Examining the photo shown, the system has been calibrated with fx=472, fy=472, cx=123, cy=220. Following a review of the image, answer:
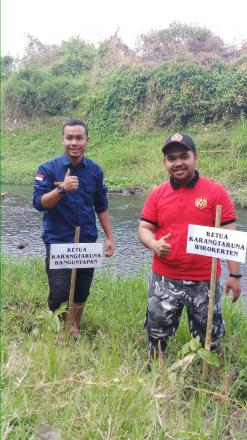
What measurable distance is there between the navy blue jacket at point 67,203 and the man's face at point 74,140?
72 mm

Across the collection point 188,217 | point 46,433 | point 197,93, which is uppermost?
point 197,93

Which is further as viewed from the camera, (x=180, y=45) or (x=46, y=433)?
(x=180, y=45)

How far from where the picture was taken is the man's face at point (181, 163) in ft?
8.59

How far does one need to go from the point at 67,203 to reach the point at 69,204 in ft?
0.05

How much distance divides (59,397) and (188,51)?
1752cm

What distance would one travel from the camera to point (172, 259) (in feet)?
8.72

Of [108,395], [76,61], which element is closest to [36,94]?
[76,61]

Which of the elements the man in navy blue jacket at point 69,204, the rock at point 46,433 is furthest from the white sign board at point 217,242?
the rock at point 46,433

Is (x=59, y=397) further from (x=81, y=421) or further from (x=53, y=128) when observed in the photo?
(x=53, y=128)

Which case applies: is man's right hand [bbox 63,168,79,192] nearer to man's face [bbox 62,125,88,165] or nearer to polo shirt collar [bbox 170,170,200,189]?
man's face [bbox 62,125,88,165]

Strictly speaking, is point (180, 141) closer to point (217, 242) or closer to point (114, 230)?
point (217, 242)

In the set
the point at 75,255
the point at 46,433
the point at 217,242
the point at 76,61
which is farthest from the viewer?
the point at 76,61

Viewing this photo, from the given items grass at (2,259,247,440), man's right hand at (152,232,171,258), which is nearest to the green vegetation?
man's right hand at (152,232,171,258)

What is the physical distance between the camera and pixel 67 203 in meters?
3.15
